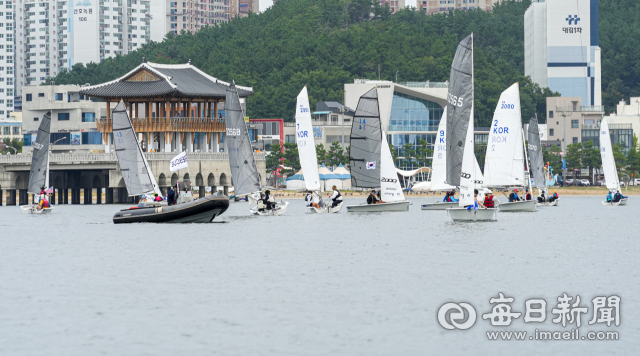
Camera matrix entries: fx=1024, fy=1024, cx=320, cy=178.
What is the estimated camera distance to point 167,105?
9994cm

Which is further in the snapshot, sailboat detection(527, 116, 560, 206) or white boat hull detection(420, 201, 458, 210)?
sailboat detection(527, 116, 560, 206)

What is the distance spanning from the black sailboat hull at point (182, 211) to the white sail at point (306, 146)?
34.5 ft

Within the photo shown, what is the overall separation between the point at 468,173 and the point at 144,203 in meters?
19.3

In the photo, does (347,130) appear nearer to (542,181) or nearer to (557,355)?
(542,181)

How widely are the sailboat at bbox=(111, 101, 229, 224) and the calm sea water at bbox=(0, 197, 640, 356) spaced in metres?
0.83

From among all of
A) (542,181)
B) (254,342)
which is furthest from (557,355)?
→ (542,181)

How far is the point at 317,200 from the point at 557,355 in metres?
47.4

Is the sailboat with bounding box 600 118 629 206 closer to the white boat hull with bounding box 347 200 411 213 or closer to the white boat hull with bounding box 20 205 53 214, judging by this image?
the white boat hull with bounding box 347 200 411 213

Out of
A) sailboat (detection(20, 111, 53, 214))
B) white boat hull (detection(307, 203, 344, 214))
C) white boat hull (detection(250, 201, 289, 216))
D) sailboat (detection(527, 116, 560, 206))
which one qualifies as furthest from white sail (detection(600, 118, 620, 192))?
sailboat (detection(20, 111, 53, 214))

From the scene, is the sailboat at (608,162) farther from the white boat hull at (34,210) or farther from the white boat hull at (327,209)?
the white boat hull at (34,210)

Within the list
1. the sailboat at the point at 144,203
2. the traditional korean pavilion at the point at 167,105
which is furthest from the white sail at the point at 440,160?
the sailboat at the point at 144,203

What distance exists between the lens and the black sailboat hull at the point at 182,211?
53.9 m

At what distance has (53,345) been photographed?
75.2ft

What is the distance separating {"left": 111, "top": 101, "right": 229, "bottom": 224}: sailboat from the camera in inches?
2133
